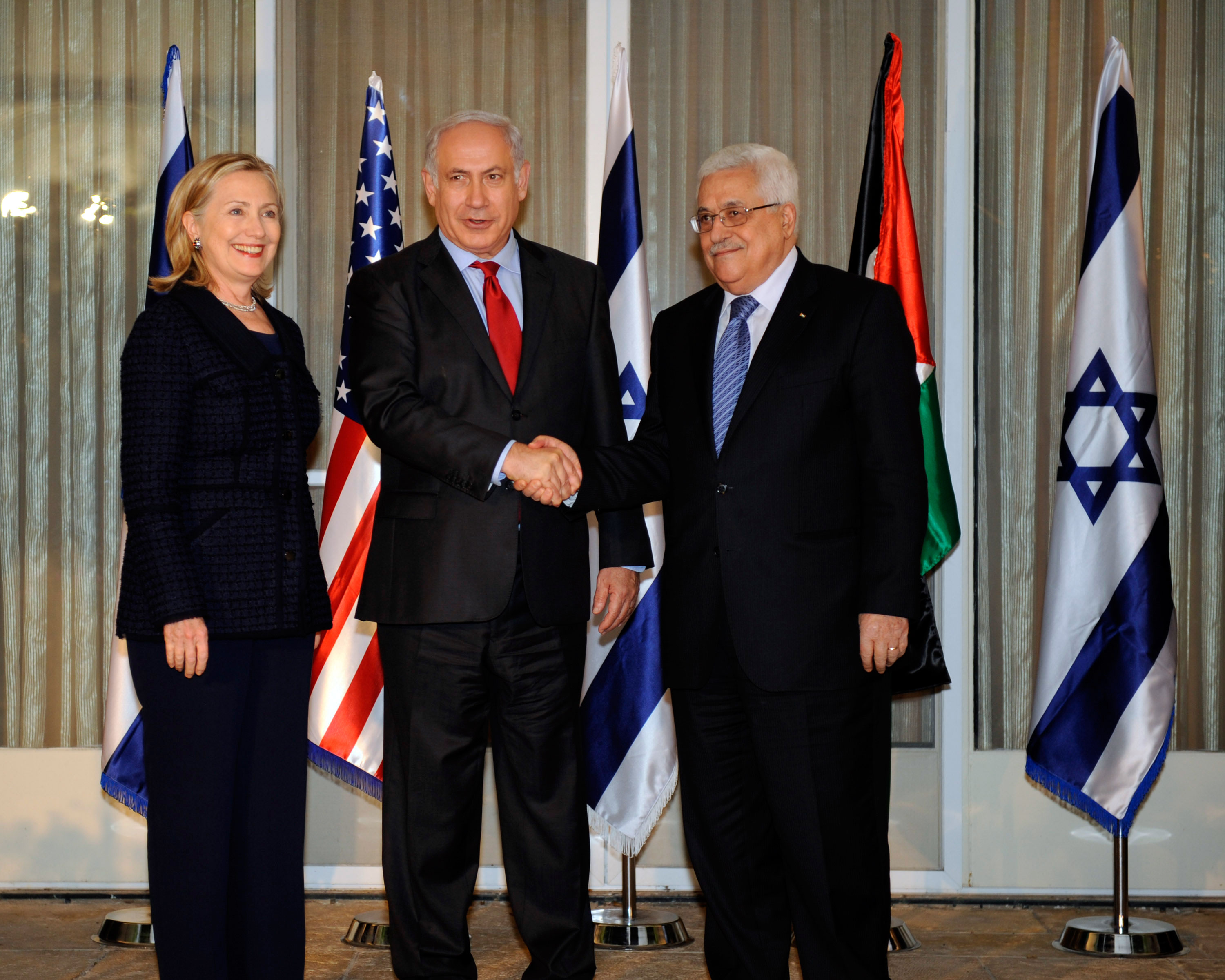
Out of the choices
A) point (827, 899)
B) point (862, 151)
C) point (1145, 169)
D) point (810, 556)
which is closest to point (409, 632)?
point (810, 556)

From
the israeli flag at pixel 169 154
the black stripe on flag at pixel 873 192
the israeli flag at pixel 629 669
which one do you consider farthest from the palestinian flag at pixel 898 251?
the israeli flag at pixel 169 154

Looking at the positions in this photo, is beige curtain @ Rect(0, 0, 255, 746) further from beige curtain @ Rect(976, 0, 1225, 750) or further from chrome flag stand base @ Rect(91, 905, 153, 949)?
beige curtain @ Rect(976, 0, 1225, 750)

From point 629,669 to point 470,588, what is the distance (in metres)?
0.97

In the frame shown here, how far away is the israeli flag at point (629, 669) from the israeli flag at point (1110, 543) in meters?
1.02

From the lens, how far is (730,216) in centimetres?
252

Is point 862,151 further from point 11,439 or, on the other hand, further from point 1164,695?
point 11,439

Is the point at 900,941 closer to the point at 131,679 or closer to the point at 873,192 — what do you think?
the point at 873,192

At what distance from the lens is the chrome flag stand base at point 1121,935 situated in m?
3.11

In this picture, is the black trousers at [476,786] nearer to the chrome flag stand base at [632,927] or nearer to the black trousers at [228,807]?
the black trousers at [228,807]

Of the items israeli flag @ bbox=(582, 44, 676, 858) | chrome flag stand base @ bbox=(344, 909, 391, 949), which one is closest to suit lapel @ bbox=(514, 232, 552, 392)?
israeli flag @ bbox=(582, 44, 676, 858)

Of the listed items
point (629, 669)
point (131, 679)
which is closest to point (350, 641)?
point (131, 679)

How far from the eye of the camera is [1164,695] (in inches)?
124

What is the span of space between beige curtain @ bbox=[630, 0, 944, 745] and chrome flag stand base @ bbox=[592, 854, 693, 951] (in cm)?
93

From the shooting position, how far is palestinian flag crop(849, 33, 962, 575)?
3.20 meters
